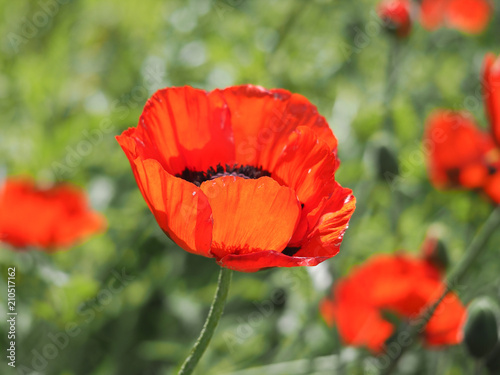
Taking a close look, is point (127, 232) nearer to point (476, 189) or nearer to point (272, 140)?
point (476, 189)

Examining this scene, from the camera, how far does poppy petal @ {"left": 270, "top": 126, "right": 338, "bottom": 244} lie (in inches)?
25.8

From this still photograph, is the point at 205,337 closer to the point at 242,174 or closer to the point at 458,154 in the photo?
the point at 242,174

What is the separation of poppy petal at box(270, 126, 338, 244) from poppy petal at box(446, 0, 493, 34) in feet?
7.30

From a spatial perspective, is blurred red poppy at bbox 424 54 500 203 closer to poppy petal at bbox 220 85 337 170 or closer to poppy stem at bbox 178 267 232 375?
poppy petal at bbox 220 85 337 170

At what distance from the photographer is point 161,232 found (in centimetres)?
164

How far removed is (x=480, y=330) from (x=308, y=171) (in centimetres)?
45

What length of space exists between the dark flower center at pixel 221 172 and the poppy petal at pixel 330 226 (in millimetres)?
138

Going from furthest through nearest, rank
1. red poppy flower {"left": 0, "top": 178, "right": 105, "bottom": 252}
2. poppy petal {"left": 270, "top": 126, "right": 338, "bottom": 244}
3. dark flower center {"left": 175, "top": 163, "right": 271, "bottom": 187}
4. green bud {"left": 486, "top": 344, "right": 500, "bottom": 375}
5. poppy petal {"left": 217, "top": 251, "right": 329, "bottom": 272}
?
red poppy flower {"left": 0, "top": 178, "right": 105, "bottom": 252}, green bud {"left": 486, "top": 344, "right": 500, "bottom": 375}, dark flower center {"left": 175, "top": 163, "right": 271, "bottom": 187}, poppy petal {"left": 270, "top": 126, "right": 338, "bottom": 244}, poppy petal {"left": 217, "top": 251, "right": 329, "bottom": 272}

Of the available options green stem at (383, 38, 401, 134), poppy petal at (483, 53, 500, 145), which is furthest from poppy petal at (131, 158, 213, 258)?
green stem at (383, 38, 401, 134)

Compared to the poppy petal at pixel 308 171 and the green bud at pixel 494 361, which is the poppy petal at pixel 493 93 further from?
the poppy petal at pixel 308 171

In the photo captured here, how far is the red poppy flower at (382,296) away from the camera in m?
1.26

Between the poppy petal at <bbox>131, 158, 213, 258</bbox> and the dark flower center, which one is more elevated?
the poppy petal at <bbox>131, 158, 213, 258</bbox>

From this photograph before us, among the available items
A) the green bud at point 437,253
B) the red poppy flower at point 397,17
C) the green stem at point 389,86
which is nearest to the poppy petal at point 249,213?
the green bud at point 437,253

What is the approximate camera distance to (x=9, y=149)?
5.63 ft
